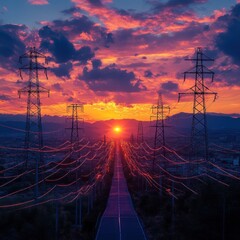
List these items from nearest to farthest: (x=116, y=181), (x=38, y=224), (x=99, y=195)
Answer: (x=38, y=224), (x=99, y=195), (x=116, y=181)

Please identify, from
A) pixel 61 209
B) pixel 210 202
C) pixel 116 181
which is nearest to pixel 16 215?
pixel 210 202

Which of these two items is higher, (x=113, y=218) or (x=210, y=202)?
(x=210, y=202)

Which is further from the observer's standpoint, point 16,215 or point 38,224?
point 16,215

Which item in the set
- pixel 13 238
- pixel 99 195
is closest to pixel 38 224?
pixel 13 238

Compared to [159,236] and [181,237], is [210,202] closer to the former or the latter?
[181,237]

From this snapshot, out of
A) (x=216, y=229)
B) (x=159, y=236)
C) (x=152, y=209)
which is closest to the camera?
(x=216, y=229)

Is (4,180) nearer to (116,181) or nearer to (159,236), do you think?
(116,181)

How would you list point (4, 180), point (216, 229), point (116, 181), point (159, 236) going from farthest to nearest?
1. point (116, 181)
2. point (4, 180)
3. point (159, 236)
4. point (216, 229)
